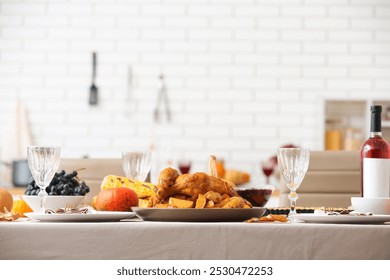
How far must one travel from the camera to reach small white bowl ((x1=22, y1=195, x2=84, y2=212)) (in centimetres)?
158

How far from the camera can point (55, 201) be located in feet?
5.21

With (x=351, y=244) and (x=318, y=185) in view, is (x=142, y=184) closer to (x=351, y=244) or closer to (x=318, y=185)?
(x=351, y=244)

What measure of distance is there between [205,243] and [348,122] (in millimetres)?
3645

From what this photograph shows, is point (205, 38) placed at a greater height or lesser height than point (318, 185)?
greater

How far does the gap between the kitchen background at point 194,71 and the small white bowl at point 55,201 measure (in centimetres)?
309

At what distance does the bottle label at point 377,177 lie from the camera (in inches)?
61.2

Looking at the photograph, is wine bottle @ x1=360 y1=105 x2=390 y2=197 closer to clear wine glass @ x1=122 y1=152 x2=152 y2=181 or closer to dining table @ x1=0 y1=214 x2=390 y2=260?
dining table @ x1=0 y1=214 x2=390 y2=260

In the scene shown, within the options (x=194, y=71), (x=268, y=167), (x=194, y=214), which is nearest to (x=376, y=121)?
(x=194, y=214)

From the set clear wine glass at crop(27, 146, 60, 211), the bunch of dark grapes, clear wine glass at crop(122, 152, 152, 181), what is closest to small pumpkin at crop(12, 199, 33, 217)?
the bunch of dark grapes

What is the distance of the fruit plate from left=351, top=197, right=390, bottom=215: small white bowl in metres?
0.29

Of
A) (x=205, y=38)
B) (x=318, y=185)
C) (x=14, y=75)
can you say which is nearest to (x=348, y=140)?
(x=205, y=38)

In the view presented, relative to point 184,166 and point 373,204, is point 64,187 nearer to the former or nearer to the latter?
point 373,204
